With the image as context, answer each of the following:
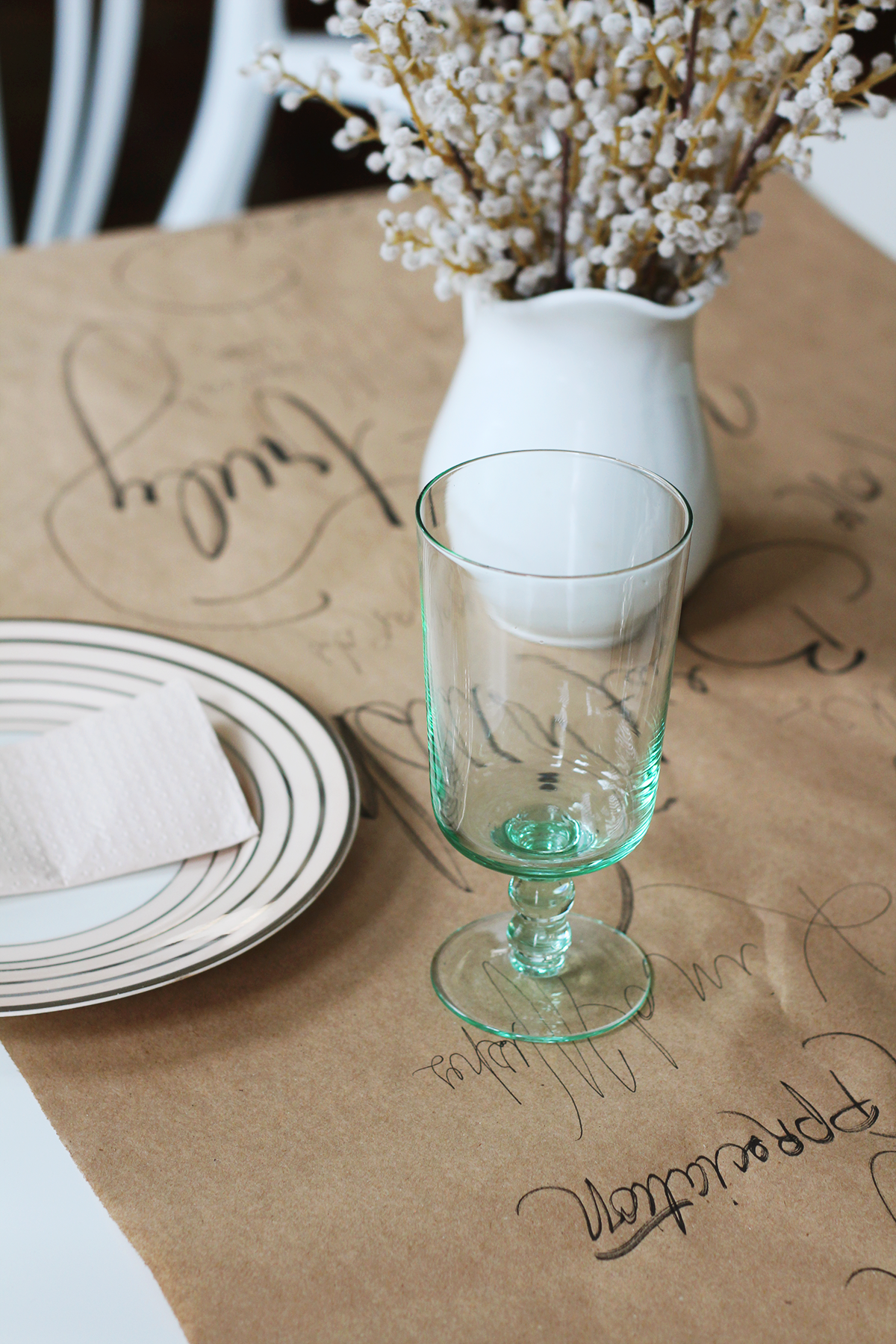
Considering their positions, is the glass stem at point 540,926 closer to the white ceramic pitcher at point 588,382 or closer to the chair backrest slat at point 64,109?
the white ceramic pitcher at point 588,382

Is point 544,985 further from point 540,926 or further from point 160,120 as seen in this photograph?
point 160,120

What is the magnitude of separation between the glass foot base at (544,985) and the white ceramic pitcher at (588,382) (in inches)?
9.3

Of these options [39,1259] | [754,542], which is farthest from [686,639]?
[39,1259]

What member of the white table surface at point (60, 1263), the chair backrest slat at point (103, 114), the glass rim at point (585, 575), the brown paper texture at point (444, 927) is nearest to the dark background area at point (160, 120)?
the chair backrest slat at point (103, 114)

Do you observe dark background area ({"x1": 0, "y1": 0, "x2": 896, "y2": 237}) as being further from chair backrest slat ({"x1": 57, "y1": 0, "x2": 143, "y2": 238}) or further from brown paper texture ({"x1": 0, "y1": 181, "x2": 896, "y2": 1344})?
brown paper texture ({"x1": 0, "y1": 181, "x2": 896, "y2": 1344})

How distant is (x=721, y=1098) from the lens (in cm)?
43

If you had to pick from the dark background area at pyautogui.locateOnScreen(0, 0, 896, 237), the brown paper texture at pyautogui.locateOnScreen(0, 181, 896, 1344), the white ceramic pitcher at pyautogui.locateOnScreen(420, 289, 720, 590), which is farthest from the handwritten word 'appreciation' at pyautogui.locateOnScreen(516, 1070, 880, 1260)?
the dark background area at pyautogui.locateOnScreen(0, 0, 896, 237)

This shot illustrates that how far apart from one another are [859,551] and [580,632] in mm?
405

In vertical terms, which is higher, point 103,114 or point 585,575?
point 585,575

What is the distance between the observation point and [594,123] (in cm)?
54

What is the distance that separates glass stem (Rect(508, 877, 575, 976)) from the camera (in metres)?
0.46

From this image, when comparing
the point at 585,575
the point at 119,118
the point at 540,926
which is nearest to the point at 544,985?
the point at 540,926

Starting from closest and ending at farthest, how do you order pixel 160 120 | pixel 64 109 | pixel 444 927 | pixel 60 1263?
1. pixel 60 1263
2. pixel 444 927
3. pixel 64 109
4. pixel 160 120

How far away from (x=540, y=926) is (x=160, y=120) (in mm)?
3477
